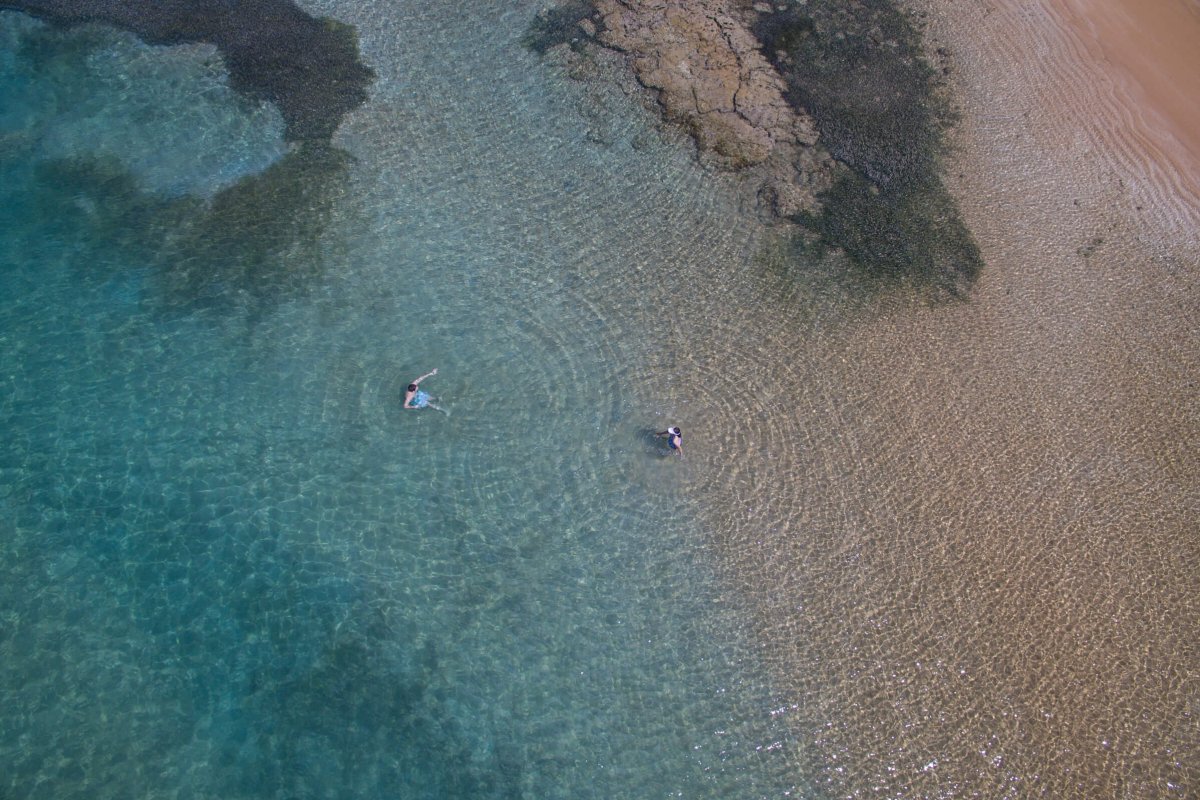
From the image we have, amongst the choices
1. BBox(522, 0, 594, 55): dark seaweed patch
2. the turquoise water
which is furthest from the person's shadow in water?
BBox(522, 0, 594, 55): dark seaweed patch

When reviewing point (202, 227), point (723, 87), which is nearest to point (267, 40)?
point (202, 227)

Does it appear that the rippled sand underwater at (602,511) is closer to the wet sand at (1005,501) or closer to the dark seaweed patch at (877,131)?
the wet sand at (1005,501)

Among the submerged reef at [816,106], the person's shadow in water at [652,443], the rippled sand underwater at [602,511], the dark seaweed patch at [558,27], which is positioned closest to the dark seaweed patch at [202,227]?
the rippled sand underwater at [602,511]

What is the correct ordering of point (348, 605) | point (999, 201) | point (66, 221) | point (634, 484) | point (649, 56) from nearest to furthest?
point (348, 605) < point (634, 484) < point (66, 221) < point (999, 201) < point (649, 56)

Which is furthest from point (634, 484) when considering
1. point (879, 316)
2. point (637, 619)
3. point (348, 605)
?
point (879, 316)

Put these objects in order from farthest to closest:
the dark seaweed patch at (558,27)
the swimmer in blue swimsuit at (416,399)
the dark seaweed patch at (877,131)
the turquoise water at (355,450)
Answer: the dark seaweed patch at (558,27), the dark seaweed patch at (877,131), the swimmer in blue swimsuit at (416,399), the turquoise water at (355,450)

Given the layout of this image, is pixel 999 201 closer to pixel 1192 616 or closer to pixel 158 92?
pixel 1192 616

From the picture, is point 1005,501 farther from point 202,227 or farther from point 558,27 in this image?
point 202,227
